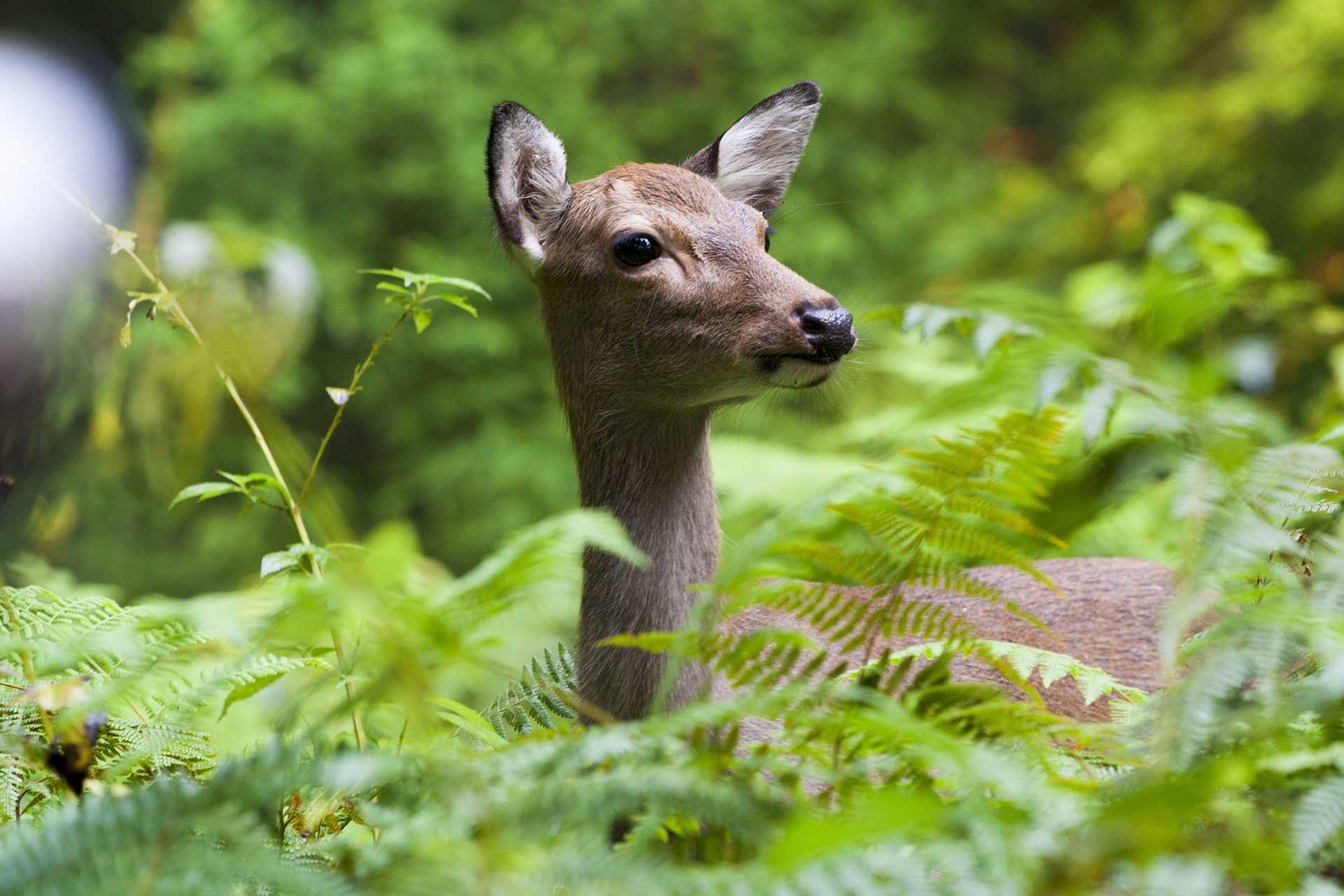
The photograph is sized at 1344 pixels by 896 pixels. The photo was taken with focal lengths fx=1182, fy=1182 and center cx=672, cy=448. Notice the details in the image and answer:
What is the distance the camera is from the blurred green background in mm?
7211

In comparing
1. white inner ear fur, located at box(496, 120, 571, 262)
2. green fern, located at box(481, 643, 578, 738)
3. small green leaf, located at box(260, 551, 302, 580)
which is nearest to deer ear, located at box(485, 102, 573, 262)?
white inner ear fur, located at box(496, 120, 571, 262)

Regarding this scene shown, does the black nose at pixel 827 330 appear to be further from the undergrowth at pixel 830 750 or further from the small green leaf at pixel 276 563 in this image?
the small green leaf at pixel 276 563

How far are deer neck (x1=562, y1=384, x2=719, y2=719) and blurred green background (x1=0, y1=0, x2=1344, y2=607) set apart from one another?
3.21 metres

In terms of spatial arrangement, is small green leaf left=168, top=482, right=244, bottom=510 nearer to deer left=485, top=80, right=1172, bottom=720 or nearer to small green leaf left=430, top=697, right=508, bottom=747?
small green leaf left=430, top=697, right=508, bottom=747

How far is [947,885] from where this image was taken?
791mm

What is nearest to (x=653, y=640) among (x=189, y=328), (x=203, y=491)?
(x=203, y=491)

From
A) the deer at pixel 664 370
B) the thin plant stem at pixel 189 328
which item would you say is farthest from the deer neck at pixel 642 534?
the thin plant stem at pixel 189 328

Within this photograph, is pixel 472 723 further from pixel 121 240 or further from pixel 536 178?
pixel 536 178

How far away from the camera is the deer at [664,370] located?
2.22 m

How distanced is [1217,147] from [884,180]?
236cm

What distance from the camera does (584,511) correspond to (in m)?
1.67

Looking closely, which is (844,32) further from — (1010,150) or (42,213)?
(42,213)

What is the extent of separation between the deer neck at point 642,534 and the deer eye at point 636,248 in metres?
0.29

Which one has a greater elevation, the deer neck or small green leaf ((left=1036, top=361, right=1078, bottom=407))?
small green leaf ((left=1036, top=361, right=1078, bottom=407))
